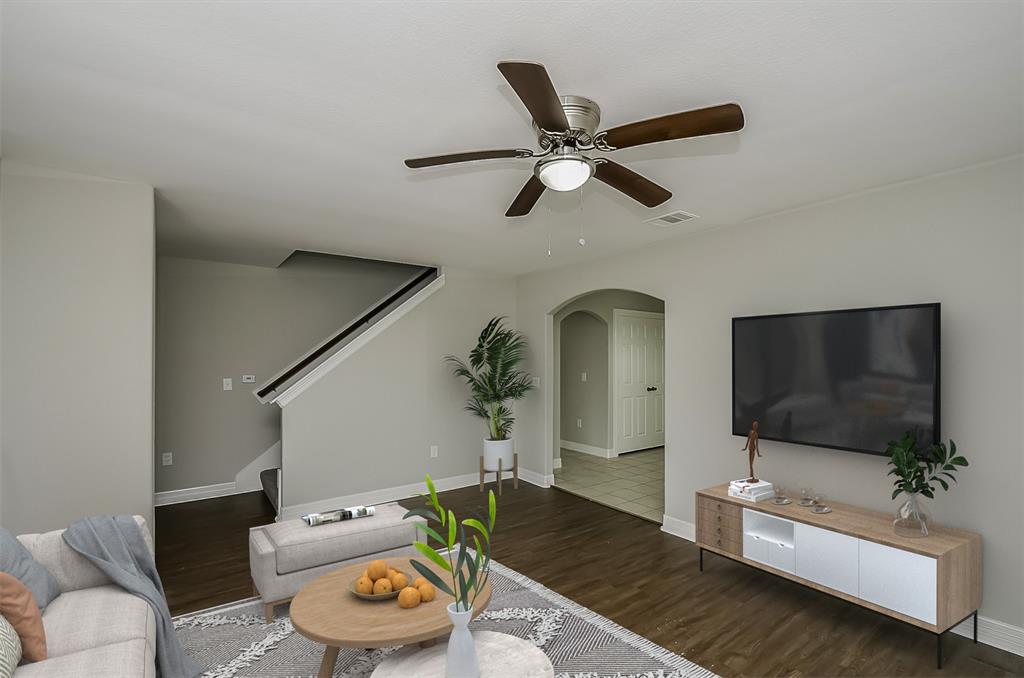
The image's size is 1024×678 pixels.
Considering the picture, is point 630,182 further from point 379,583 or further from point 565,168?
point 379,583

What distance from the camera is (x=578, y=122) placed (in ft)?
6.90

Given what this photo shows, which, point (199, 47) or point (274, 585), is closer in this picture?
point (199, 47)

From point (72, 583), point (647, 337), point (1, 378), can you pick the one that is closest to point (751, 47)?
point (72, 583)

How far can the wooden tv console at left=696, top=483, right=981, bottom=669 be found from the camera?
266cm

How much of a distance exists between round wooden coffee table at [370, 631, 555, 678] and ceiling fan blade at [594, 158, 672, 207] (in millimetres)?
1866

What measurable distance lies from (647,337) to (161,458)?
645 centimetres

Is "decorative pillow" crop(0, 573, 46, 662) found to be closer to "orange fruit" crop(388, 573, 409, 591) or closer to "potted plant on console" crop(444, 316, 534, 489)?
"orange fruit" crop(388, 573, 409, 591)

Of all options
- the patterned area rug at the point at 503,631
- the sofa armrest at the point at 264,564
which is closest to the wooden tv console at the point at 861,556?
the patterned area rug at the point at 503,631

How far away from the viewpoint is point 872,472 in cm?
333

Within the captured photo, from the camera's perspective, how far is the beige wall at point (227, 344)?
5.55 meters

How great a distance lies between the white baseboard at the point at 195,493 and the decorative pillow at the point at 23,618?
382 cm

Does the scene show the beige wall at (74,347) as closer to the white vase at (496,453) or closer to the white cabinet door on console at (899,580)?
the white vase at (496,453)

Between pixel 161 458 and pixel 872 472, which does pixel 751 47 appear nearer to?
pixel 872 472

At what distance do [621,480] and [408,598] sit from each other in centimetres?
443
